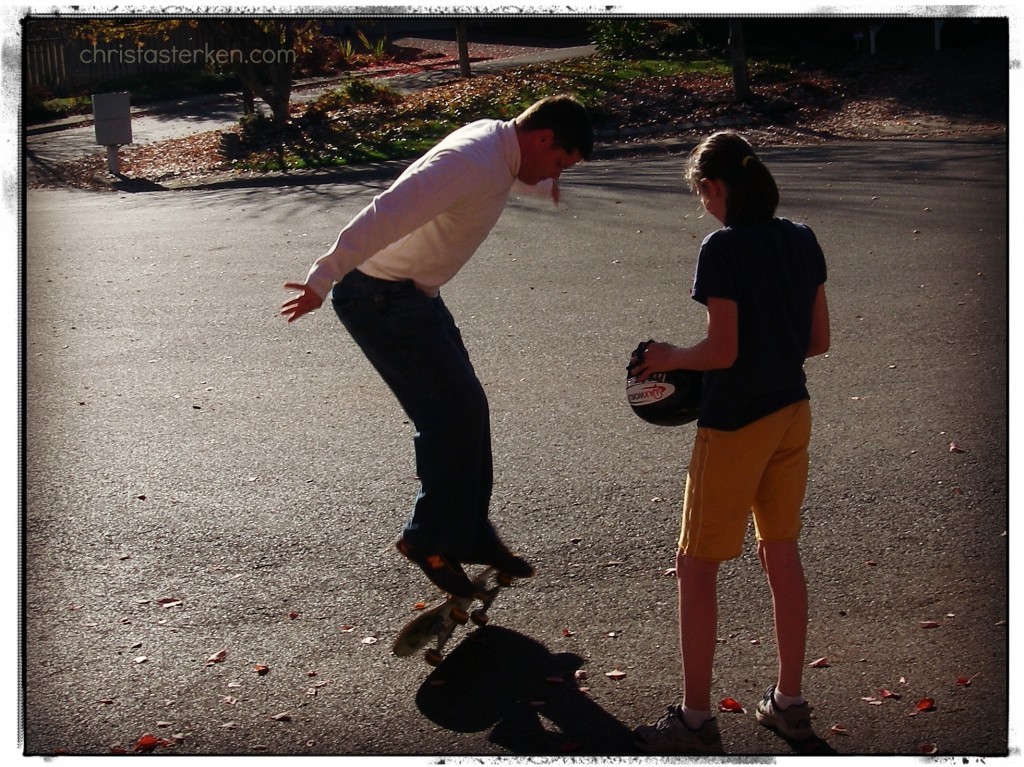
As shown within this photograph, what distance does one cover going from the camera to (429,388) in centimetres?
393

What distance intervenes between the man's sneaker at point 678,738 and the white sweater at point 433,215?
1579mm

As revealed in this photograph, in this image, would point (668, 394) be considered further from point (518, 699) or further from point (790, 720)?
point (518, 699)

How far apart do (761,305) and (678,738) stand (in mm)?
1233

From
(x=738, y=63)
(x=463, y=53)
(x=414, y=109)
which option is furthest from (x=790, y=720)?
(x=463, y=53)

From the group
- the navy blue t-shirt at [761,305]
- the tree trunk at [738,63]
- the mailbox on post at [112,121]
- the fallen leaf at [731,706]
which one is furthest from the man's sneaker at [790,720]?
the mailbox on post at [112,121]

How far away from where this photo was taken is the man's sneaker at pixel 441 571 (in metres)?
4.04

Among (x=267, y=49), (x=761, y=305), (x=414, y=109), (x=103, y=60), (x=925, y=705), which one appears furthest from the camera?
(x=103, y=60)

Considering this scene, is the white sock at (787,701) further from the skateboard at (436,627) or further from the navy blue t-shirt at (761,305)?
the skateboard at (436,627)

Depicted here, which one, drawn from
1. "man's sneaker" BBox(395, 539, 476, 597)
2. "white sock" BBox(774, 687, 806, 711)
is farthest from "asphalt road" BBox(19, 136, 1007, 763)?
"man's sneaker" BBox(395, 539, 476, 597)

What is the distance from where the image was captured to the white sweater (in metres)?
3.61

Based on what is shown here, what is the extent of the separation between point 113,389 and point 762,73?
601 inches

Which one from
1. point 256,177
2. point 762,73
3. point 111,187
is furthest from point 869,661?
point 762,73

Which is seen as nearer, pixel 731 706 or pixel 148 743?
pixel 148 743

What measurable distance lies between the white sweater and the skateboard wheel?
1160 mm
